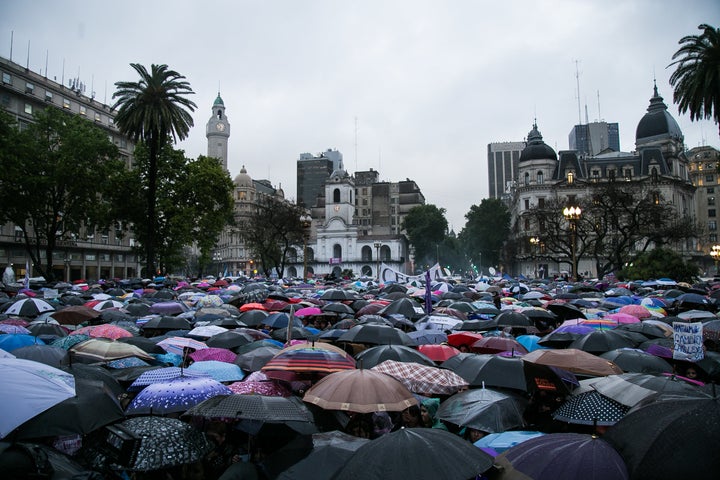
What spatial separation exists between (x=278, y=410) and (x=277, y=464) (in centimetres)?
63

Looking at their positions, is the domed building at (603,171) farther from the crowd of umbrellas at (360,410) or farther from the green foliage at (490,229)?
the crowd of umbrellas at (360,410)

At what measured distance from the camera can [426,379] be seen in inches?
304

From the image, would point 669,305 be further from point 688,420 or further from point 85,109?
point 85,109

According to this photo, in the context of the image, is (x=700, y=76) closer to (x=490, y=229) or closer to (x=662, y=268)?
(x=662, y=268)

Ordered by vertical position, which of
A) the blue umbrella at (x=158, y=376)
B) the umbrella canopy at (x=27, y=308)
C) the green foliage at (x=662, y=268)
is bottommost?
the blue umbrella at (x=158, y=376)

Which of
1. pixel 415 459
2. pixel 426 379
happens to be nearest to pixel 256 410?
pixel 415 459

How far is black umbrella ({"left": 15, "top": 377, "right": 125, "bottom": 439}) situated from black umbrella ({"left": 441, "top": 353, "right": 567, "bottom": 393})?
4.52 m

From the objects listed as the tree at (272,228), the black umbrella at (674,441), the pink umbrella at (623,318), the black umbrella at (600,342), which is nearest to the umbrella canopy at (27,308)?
the black umbrella at (600,342)

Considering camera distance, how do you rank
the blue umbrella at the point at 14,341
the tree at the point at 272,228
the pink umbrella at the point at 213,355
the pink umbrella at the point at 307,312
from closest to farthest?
the blue umbrella at the point at 14,341
the pink umbrella at the point at 213,355
the pink umbrella at the point at 307,312
the tree at the point at 272,228

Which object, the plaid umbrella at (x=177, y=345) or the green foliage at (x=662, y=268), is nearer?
the plaid umbrella at (x=177, y=345)

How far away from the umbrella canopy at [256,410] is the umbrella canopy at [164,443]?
23cm

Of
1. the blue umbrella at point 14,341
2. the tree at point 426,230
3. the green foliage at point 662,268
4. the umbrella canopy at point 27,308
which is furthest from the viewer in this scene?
the tree at point 426,230

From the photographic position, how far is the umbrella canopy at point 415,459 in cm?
434

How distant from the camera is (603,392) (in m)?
6.78
